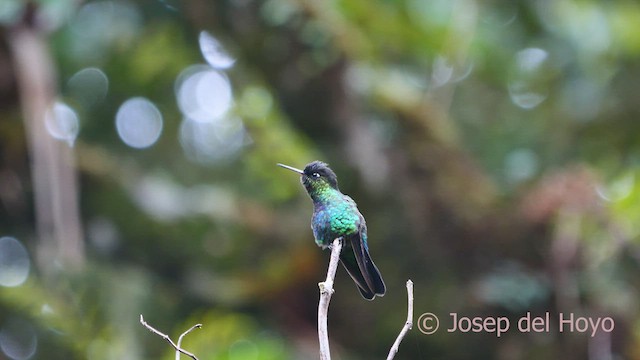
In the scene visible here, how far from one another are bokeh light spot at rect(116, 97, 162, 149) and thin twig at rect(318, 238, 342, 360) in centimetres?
651

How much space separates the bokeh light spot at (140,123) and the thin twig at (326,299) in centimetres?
651

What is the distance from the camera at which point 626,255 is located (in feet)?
18.7

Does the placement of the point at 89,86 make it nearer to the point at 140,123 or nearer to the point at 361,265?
the point at 140,123

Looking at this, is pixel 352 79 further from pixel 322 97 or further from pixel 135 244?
pixel 135 244

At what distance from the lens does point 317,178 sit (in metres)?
1.45

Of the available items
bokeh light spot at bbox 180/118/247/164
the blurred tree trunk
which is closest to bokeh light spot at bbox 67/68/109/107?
bokeh light spot at bbox 180/118/247/164

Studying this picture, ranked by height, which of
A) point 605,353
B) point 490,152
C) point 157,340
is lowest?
point 605,353

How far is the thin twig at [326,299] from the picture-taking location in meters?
1.26

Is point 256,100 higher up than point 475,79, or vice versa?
point 475,79

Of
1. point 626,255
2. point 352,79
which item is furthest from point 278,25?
point 626,255

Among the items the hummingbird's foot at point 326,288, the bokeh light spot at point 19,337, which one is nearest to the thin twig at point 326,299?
the hummingbird's foot at point 326,288

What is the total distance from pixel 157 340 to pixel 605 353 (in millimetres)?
3067

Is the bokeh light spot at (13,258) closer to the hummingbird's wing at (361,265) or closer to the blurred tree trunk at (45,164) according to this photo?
the blurred tree trunk at (45,164)

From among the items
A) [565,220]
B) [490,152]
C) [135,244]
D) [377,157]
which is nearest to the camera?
[565,220]
